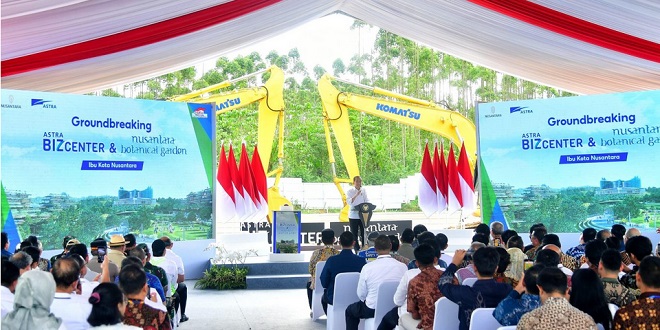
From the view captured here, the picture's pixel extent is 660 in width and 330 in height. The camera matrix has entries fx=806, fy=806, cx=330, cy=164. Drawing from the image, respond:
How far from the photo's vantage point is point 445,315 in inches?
189

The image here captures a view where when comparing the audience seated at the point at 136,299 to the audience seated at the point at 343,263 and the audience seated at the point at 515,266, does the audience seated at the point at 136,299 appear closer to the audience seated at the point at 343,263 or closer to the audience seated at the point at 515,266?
the audience seated at the point at 515,266

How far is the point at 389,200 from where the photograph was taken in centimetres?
2541

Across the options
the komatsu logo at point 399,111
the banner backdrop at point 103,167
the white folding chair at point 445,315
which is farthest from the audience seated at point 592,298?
the komatsu logo at point 399,111

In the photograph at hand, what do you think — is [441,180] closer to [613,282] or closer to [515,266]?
[515,266]

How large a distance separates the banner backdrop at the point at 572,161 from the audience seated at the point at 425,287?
18.1 feet

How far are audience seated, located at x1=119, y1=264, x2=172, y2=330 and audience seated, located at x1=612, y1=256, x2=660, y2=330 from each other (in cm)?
221

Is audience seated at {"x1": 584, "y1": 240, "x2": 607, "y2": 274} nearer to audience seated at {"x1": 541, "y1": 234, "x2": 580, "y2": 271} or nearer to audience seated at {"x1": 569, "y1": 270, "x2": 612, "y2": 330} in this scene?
audience seated at {"x1": 541, "y1": 234, "x2": 580, "y2": 271}

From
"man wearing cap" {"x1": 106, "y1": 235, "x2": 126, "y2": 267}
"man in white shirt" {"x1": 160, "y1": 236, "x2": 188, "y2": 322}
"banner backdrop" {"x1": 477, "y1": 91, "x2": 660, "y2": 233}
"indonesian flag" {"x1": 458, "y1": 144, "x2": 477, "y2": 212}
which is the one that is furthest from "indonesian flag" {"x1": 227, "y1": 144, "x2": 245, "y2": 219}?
"man wearing cap" {"x1": 106, "y1": 235, "x2": 126, "y2": 267}

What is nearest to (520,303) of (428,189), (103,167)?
(103,167)

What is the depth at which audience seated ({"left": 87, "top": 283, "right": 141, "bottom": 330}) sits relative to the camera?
325 cm

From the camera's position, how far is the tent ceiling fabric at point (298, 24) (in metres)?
7.69

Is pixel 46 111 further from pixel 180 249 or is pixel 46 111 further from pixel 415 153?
pixel 415 153

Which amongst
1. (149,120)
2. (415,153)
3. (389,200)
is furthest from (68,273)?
(415,153)

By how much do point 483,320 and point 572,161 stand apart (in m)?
6.44
